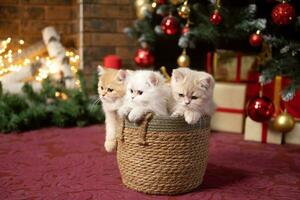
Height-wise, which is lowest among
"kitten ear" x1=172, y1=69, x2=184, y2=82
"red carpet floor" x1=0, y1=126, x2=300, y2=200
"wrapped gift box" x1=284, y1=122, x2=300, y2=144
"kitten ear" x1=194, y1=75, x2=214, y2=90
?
"red carpet floor" x1=0, y1=126, x2=300, y2=200

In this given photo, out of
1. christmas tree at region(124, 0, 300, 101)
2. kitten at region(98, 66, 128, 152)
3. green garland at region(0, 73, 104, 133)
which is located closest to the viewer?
kitten at region(98, 66, 128, 152)

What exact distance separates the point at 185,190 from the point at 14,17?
5.44 feet

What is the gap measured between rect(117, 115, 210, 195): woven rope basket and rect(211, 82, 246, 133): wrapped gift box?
0.87 m

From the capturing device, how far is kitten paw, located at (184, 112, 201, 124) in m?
1.08

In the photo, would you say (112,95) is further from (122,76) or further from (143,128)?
(143,128)

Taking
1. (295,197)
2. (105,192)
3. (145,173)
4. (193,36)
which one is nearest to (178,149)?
(145,173)

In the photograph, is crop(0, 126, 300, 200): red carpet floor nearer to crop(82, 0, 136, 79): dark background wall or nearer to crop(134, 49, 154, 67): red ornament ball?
crop(134, 49, 154, 67): red ornament ball

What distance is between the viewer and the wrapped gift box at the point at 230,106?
78.8 inches

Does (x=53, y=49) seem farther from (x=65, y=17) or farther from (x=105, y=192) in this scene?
(x=105, y=192)

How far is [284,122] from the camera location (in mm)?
1766

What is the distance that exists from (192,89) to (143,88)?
15 cm

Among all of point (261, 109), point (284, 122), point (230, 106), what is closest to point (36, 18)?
point (230, 106)

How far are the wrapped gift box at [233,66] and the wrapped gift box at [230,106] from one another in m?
0.06

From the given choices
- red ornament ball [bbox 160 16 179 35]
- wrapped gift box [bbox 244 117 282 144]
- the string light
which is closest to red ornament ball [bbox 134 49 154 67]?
red ornament ball [bbox 160 16 179 35]
